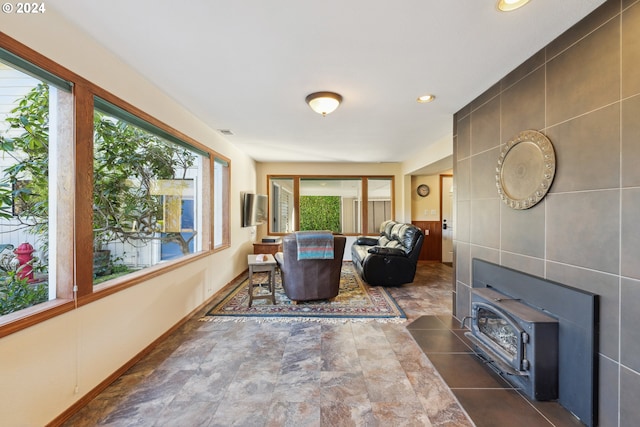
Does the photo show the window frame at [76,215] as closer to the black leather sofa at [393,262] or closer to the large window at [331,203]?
the black leather sofa at [393,262]

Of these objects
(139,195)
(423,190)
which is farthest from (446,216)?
(139,195)

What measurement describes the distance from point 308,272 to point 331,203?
10.9ft

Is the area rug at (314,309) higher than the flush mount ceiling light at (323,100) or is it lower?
lower

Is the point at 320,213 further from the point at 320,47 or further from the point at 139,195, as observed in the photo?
the point at 320,47

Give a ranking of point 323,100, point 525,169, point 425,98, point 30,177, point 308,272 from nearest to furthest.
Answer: point 30,177 < point 525,169 < point 323,100 < point 425,98 < point 308,272

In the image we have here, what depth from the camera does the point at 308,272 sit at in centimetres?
335

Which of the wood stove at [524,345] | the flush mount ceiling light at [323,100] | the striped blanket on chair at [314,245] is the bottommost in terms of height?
the wood stove at [524,345]

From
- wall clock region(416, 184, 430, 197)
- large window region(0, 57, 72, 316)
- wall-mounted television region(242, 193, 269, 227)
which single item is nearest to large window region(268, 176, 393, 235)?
wall-mounted television region(242, 193, 269, 227)

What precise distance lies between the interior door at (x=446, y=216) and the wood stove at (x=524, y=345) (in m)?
4.43

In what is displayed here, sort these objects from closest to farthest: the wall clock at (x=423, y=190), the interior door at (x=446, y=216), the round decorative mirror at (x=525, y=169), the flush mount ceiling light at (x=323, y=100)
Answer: the round decorative mirror at (x=525, y=169)
the flush mount ceiling light at (x=323, y=100)
the interior door at (x=446, y=216)
the wall clock at (x=423, y=190)

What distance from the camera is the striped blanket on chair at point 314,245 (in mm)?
3256

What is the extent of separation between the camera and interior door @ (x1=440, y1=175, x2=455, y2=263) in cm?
617

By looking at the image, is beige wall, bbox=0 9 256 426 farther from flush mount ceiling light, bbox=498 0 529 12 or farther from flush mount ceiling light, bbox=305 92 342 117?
flush mount ceiling light, bbox=498 0 529 12

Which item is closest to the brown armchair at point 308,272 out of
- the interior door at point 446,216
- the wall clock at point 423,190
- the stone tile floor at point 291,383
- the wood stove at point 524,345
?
the stone tile floor at point 291,383
